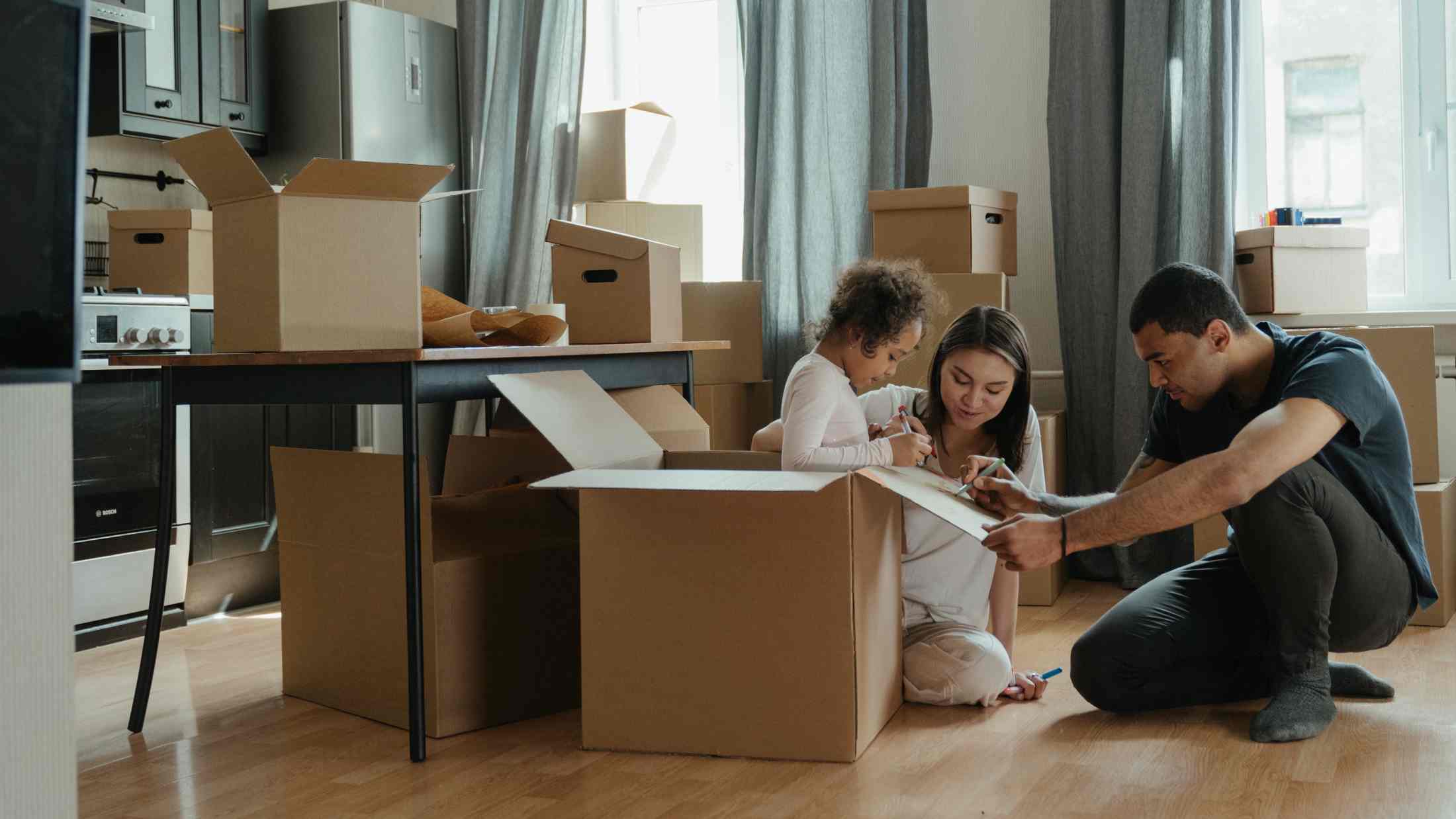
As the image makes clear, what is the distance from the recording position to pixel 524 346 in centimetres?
220

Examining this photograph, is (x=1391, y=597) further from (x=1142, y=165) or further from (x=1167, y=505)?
(x=1142, y=165)

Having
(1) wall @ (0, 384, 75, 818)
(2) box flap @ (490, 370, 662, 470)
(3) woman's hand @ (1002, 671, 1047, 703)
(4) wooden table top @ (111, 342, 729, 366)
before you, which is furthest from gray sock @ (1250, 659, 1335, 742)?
(1) wall @ (0, 384, 75, 818)

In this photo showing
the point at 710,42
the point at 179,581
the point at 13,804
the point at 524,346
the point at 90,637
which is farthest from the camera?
the point at 710,42

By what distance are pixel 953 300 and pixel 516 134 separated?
162cm

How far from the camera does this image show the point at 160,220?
131 inches

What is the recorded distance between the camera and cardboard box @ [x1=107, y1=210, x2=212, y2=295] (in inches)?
131

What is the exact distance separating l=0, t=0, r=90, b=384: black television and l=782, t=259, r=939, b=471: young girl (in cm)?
144

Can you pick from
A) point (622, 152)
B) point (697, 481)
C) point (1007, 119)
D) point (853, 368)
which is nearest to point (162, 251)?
point (622, 152)

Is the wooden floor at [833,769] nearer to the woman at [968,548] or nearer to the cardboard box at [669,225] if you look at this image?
the woman at [968,548]

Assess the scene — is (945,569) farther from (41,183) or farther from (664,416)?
(41,183)

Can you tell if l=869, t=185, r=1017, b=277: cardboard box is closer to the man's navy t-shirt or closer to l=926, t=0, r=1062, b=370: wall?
l=926, t=0, r=1062, b=370: wall

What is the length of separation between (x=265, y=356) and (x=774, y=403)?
1950 mm

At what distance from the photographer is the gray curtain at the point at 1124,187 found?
129 inches

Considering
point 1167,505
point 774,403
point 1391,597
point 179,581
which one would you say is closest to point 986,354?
point 1167,505
